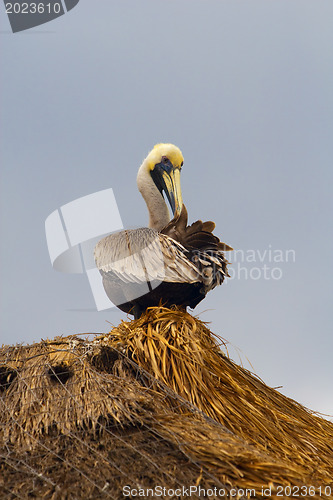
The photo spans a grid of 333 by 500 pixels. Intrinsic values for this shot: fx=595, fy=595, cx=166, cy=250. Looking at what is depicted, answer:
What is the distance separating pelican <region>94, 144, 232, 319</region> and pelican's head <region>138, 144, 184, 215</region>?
947 millimetres

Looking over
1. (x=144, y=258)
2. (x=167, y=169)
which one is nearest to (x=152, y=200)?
(x=167, y=169)

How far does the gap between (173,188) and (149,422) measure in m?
3.78

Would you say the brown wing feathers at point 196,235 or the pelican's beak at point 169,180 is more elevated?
the pelican's beak at point 169,180

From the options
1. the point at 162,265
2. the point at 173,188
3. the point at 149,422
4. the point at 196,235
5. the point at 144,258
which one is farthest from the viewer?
the point at 173,188

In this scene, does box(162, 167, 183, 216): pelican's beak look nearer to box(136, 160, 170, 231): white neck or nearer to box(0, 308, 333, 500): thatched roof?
box(136, 160, 170, 231): white neck

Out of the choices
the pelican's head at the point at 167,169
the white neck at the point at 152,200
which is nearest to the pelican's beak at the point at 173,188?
the pelican's head at the point at 167,169

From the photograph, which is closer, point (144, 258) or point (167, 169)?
point (144, 258)

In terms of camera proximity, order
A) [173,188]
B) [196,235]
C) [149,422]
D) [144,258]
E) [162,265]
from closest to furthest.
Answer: [149,422] → [162,265] → [144,258] → [196,235] → [173,188]

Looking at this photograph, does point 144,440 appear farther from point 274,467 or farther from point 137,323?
point 137,323

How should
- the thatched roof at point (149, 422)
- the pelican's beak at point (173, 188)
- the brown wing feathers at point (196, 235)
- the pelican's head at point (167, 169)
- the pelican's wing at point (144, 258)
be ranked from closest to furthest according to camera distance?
the thatched roof at point (149, 422) < the pelican's wing at point (144, 258) < the brown wing feathers at point (196, 235) < the pelican's beak at point (173, 188) < the pelican's head at point (167, 169)

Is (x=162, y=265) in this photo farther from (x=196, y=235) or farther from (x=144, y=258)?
(x=196, y=235)

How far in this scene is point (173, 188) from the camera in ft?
23.1

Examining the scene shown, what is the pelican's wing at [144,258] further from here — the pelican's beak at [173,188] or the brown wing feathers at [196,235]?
the pelican's beak at [173,188]

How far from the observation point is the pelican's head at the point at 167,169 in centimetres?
705
